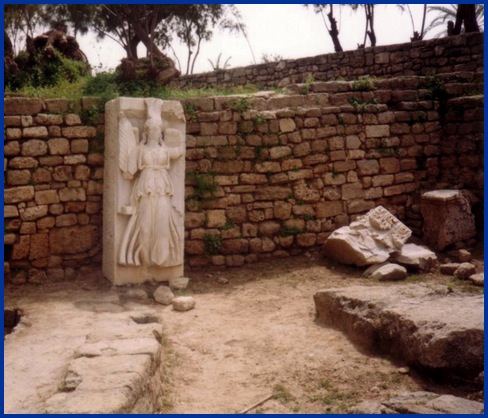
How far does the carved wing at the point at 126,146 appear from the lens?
6059 mm

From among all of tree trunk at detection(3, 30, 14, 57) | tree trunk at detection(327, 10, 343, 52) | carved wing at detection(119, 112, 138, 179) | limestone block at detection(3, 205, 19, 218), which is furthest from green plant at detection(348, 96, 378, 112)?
tree trunk at detection(327, 10, 343, 52)

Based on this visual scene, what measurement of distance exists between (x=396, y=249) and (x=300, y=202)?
1533 millimetres

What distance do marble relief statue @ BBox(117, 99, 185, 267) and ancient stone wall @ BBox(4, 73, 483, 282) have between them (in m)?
0.81

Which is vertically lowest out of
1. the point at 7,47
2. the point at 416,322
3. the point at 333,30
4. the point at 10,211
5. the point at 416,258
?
the point at 416,258

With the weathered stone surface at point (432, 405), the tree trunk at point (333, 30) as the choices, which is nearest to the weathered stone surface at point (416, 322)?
the weathered stone surface at point (432, 405)

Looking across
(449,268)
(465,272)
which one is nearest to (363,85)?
(449,268)

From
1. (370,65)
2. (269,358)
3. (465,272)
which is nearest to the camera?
(269,358)

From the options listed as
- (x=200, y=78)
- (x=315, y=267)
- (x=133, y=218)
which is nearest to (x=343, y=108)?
(x=315, y=267)

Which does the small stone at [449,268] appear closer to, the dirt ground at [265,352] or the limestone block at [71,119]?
the dirt ground at [265,352]

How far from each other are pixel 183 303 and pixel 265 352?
57.2 inches

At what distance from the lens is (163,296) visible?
5.98 metres

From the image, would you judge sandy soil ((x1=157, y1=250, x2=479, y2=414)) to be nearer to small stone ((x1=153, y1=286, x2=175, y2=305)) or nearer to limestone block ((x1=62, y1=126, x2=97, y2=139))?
small stone ((x1=153, y1=286, x2=175, y2=305))

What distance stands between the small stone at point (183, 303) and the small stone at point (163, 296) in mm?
107

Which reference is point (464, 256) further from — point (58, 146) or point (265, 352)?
point (58, 146)
